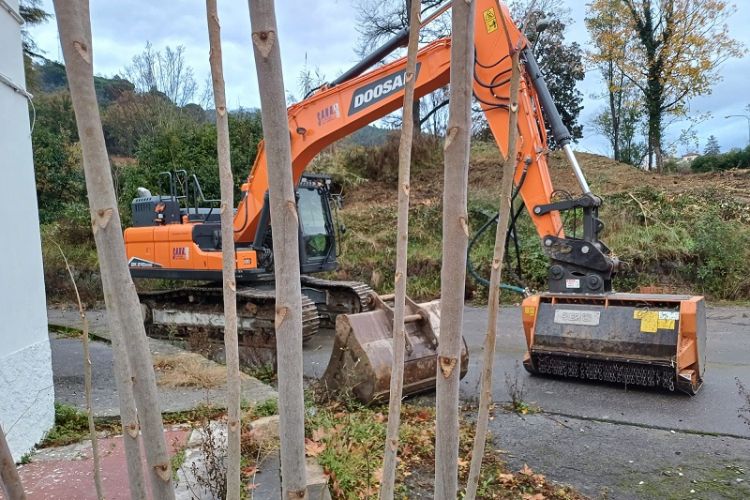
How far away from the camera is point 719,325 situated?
8.07 meters

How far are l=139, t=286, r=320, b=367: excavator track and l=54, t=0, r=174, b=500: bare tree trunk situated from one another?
550 cm

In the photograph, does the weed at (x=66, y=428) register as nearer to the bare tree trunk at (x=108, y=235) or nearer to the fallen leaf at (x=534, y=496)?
the fallen leaf at (x=534, y=496)

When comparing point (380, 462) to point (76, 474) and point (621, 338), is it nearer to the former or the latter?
point (76, 474)

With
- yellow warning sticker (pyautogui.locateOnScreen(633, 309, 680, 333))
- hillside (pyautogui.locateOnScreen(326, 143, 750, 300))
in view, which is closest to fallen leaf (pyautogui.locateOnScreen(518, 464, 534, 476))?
yellow warning sticker (pyautogui.locateOnScreen(633, 309, 680, 333))

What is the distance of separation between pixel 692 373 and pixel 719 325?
3.98m

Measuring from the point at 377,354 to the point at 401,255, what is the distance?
344 cm

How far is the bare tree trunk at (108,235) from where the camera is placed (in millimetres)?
1056

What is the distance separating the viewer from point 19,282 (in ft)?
10.9

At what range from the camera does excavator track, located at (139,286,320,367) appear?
24.5 feet

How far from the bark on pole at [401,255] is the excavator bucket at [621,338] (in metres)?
4.19

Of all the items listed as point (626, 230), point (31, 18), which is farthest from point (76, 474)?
point (31, 18)

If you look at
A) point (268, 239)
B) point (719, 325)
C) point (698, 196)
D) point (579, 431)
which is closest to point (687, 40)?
point (698, 196)

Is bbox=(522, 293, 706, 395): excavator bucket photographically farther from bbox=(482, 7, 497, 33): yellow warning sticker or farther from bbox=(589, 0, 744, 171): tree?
bbox=(589, 0, 744, 171): tree

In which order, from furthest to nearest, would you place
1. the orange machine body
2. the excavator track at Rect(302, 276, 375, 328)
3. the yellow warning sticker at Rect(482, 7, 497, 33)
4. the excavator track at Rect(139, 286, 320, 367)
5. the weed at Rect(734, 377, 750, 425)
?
the excavator track at Rect(302, 276, 375, 328), the excavator track at Rect(139, 286, 320, 367), the yellow warning sticker at Rect(482, 7, 497, 33), the orange machine body, the weed at Rect(734, 377, 750, 425)
